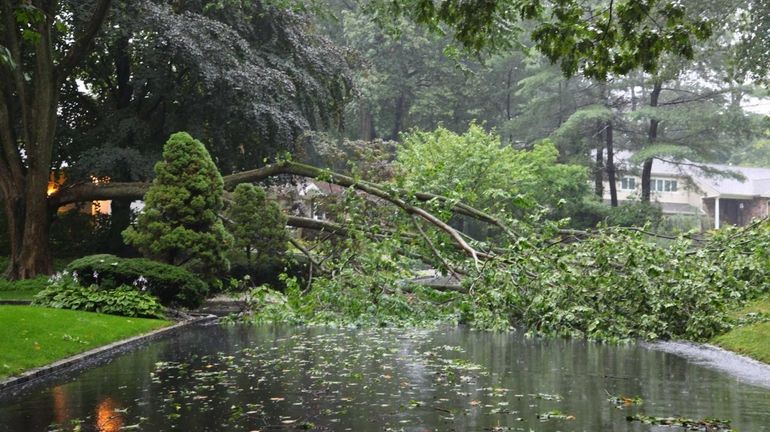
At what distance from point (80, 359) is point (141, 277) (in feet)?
20.0

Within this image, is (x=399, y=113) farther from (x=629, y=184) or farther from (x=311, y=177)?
(x=311, y=177)

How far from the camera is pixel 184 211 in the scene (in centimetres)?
2056

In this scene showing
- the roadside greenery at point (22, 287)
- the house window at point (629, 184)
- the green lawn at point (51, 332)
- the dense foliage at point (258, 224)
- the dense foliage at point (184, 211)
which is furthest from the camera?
the house window at point (629, 184)

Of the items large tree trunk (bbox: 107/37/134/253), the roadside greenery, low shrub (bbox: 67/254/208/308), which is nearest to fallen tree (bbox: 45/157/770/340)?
low shrub (bbox: 67/254/208/308)

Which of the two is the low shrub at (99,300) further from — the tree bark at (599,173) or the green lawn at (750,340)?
the tree bark at (599,173)

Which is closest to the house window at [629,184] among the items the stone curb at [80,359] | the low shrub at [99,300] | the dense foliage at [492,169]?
the dense foliage at [492,169]

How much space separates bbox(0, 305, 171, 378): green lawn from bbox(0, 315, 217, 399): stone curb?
0.48 feet

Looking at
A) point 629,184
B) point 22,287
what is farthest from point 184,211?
point 629,184

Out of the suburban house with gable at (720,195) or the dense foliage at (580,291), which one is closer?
the dense foliage at (580,291)

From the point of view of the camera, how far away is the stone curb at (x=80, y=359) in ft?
33.4

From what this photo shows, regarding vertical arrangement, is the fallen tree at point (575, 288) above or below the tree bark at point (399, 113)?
below

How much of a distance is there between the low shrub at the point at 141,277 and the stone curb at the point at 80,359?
1077 mm

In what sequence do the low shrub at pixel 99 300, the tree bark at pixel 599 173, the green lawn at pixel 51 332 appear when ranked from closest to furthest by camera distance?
the green lawn at pixel 51 332 → the low shrub at pixel 99 300 → the tree bark at pixel 599 173

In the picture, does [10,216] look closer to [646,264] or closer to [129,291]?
[129,291]
